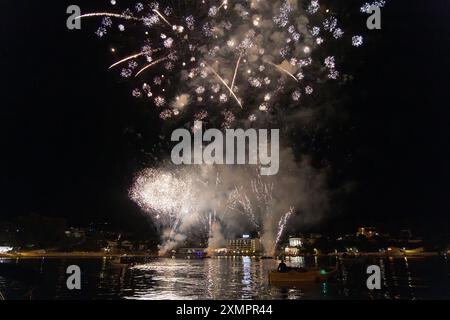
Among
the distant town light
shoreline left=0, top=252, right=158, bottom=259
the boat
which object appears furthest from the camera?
the distant town light

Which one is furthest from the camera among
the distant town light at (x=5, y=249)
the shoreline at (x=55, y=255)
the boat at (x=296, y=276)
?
the distant town light at (x=5, y=249)

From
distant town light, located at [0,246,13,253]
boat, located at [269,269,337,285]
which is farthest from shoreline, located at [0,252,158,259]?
boat, located at [269,269,337,285]

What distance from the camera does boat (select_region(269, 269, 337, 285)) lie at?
4075cm

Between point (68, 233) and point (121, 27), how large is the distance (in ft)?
552

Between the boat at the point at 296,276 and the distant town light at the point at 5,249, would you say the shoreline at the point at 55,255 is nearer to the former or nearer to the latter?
the distant town light at the point at 5,249

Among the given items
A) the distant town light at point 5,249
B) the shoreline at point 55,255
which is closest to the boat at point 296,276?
the shoreline at point 55,255

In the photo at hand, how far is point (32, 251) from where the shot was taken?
13988 cm

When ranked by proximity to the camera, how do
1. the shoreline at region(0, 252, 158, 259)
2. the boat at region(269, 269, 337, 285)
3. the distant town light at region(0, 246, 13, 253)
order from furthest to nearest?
1. the distant town light at region(0, 246, 13, 253)
2. the shoreline at region(0, 252, 158, 259)
3. the boat at region(269, 269, 337, 285)

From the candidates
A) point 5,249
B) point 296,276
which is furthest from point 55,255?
point 296,276

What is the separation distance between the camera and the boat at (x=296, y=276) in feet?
134

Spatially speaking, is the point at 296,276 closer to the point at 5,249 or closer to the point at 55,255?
the point at 5,249

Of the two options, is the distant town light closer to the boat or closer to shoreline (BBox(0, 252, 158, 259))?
shoreline (BBox(0, 252, 158, 259))
